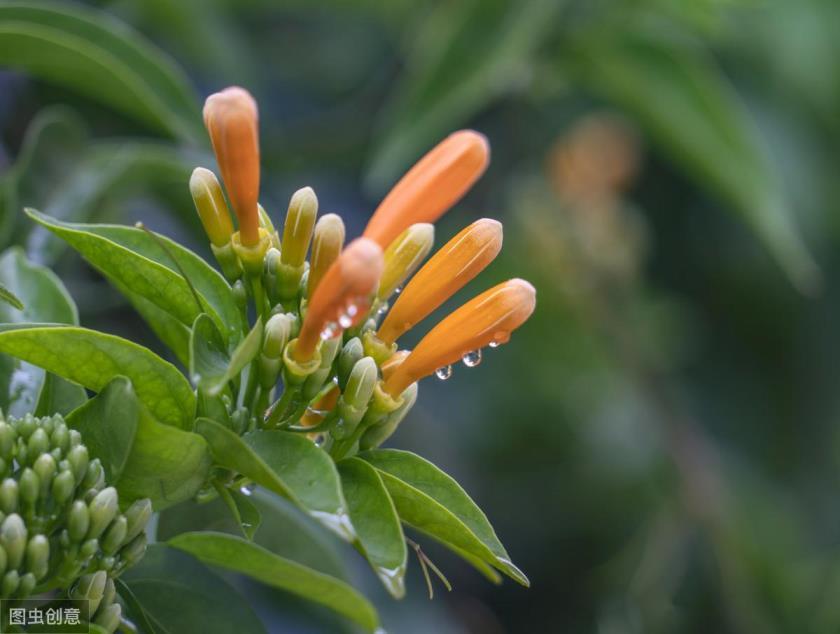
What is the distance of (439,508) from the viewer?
3.31 feet

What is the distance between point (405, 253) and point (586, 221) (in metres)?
1.66

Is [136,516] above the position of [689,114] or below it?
below

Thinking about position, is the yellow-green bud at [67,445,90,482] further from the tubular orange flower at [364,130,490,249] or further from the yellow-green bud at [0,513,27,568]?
the tubular orange flower at [364,130,490,249]

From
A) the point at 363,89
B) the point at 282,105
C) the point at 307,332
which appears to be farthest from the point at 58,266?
the point at 363,89

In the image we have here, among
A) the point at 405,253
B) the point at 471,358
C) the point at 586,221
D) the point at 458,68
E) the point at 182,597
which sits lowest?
the point at 182,597

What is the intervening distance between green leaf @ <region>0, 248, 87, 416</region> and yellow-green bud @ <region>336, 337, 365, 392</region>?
29cm

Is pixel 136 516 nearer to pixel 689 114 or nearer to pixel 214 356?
pixel 214 356

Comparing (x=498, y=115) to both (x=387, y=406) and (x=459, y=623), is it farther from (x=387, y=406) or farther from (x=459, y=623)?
(x=387, y=406)

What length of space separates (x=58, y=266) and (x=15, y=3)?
1.45 ft

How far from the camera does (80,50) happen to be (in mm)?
1599

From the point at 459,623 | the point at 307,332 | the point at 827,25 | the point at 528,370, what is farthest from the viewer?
the point at 528,370

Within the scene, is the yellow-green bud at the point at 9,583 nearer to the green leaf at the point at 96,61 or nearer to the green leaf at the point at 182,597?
the green leaf at the point at 182,597

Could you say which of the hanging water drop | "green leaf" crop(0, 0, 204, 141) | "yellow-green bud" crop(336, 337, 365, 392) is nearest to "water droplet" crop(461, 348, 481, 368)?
the hanging water drop

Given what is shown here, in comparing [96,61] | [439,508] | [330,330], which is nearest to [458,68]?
[96,61]
